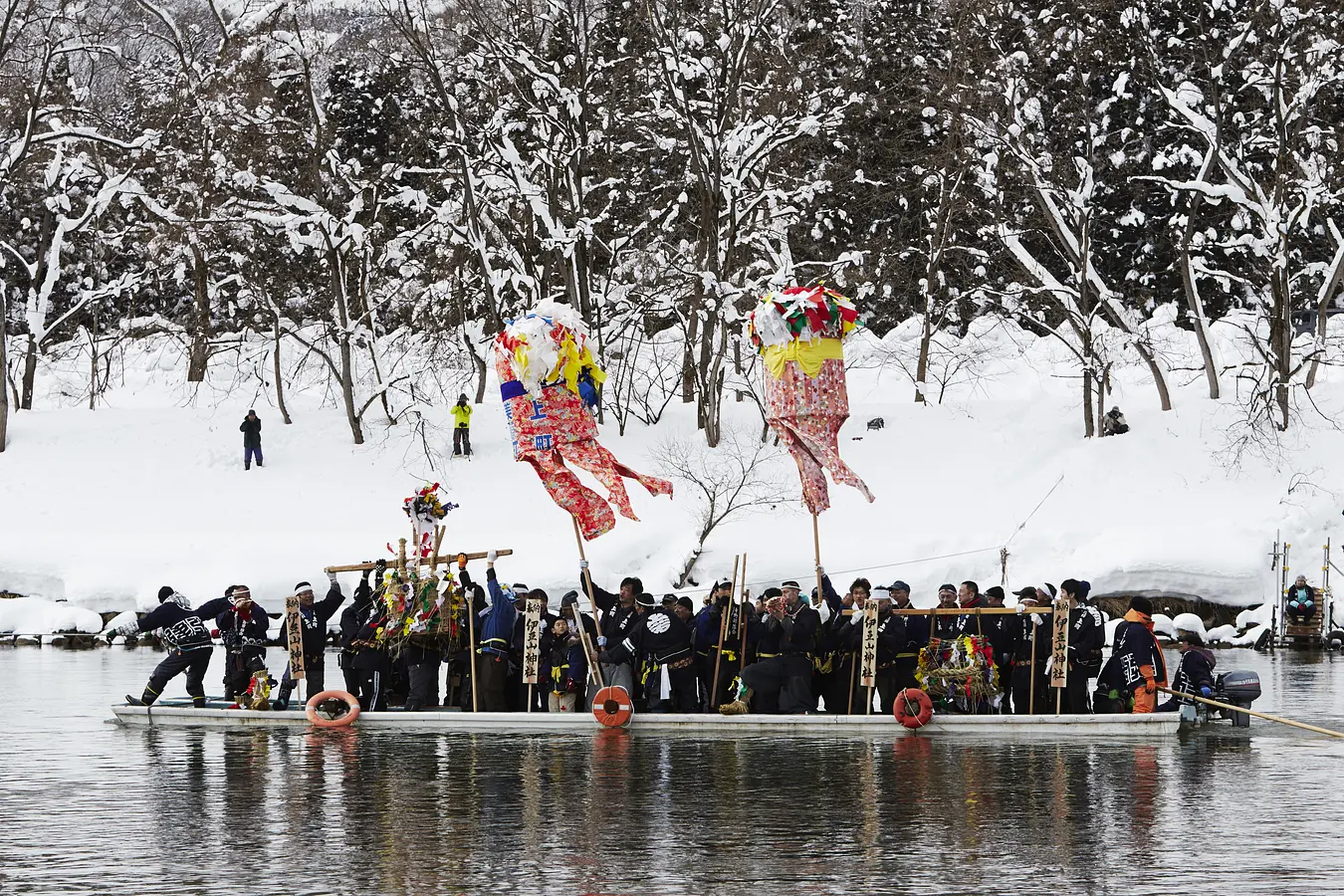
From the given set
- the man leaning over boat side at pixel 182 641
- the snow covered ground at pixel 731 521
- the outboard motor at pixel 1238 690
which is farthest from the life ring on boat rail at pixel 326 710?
the snow covered ground at pixel 731 521

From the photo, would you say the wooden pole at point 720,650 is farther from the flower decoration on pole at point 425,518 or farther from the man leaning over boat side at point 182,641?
the man leaning over boat side at point 182,641

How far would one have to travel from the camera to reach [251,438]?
42.6 meters

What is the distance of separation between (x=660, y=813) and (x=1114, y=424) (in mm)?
31014

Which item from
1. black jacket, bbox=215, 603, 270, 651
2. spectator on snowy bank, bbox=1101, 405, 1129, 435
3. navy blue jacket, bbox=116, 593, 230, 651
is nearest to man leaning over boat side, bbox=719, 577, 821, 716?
black jacket, bbox=215, 603, 270, 651

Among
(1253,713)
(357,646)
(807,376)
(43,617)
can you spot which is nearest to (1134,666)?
(1253,713)

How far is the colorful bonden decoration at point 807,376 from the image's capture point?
19547mm

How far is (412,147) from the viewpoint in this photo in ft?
147

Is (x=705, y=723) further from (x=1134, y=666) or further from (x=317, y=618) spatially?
(x=317, y=618)

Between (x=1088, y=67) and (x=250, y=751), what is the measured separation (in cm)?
3382

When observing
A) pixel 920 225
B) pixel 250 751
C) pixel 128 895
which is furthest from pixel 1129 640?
pixel 920 225

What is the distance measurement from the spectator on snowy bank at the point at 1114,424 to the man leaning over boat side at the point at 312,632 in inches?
999

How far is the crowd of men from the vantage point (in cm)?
1780

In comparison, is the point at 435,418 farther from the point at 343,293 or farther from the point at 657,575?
the point at 657,575

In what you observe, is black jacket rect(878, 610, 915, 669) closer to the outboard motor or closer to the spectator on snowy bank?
the outboard motor
